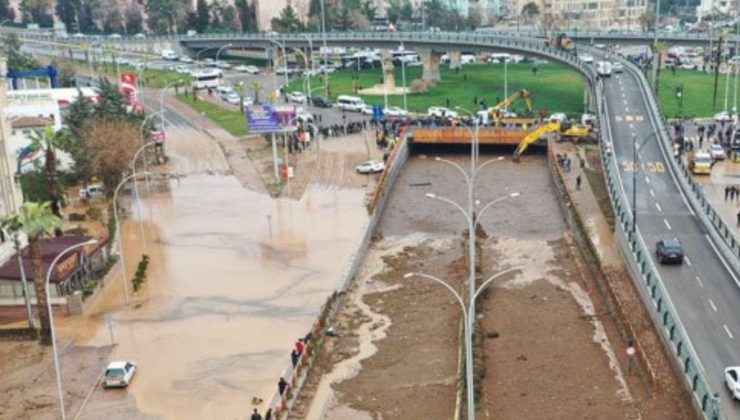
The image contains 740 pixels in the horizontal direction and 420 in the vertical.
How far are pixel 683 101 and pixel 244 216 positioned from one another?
6389 cm

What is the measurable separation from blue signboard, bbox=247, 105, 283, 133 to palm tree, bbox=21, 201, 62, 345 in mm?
34508

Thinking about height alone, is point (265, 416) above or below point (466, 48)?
below

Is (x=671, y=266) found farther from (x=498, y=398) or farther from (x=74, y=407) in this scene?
(x=74, y=407)

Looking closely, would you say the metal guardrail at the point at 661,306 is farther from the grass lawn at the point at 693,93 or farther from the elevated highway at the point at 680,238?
the grass lawn at the point at 693,93

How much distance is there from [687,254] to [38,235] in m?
37.5

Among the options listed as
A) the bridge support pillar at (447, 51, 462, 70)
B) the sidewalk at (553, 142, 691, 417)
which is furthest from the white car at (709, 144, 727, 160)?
the bridge support pillar at (447, 51, 462, 70)

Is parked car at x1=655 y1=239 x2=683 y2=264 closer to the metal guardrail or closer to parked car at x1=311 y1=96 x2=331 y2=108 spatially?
the metal guardrail

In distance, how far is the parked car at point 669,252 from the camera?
170 ft

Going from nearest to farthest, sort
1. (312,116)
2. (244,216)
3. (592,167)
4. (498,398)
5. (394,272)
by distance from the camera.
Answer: (498,398)
(394,272)
(244,216)
(592,167)
(312,116)

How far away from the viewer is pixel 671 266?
51.9 metres

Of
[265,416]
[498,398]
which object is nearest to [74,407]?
[265,416]

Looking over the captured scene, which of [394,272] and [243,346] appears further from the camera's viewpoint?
[394,272]

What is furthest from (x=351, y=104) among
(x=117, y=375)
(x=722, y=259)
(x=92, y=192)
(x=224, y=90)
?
(x=117, y=375)

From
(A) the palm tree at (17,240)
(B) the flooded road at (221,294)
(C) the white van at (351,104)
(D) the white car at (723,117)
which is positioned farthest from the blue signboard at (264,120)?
(D) the white car at (723,117)
